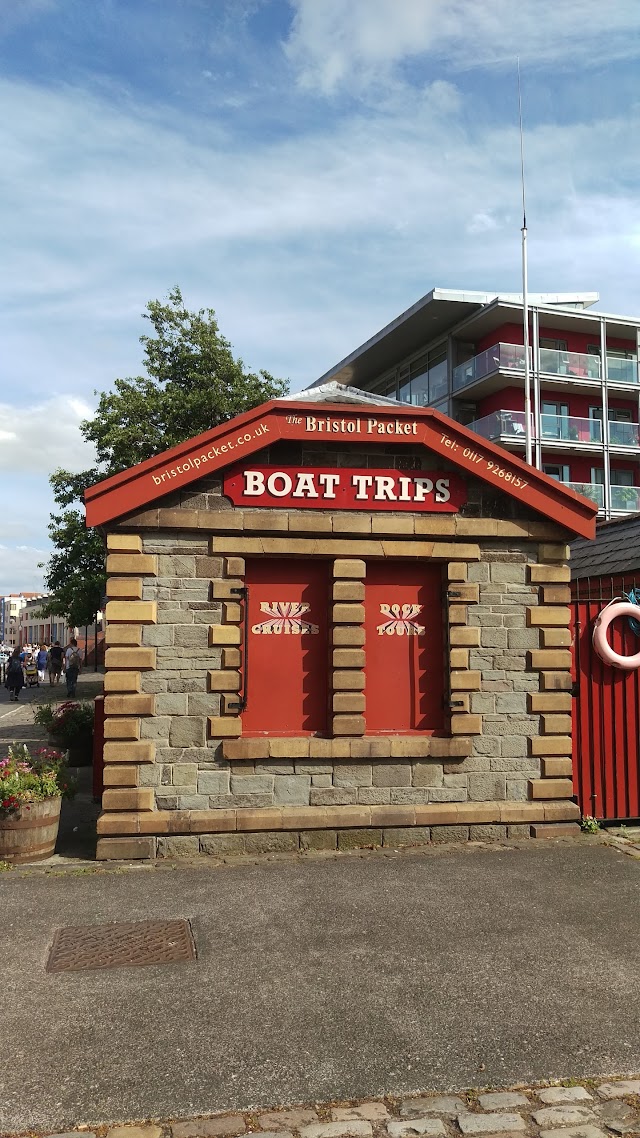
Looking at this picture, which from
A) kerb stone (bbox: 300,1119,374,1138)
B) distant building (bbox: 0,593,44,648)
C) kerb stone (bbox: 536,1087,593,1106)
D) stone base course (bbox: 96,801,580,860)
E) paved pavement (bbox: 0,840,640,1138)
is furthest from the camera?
distant building (bbox: 0,593,44,648)

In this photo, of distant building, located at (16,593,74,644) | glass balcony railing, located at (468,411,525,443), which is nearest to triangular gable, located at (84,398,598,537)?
glass balcony railing, located at (468,411,525,443)

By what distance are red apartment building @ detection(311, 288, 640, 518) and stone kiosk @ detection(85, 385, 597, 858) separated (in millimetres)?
26465

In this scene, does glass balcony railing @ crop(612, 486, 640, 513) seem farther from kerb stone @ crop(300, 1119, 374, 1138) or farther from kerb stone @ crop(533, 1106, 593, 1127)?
kerb stone @ crop(300, 1119, 374, 1138)

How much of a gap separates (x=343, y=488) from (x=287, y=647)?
1763 mm

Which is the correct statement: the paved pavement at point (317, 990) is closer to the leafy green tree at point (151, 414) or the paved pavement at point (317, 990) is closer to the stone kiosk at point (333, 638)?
the stone kiosk at point (333, 638)

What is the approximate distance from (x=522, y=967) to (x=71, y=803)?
7254mm

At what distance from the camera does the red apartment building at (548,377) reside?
36531 millimetres

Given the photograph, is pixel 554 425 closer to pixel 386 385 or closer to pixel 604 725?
pixel 386 385

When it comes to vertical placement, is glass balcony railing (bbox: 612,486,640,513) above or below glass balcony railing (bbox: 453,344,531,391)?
below

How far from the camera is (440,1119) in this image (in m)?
3.85

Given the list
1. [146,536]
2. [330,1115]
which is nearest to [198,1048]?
[330,1115]

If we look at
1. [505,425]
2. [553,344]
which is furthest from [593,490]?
[553,344]

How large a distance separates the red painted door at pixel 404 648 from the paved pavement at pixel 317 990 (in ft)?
5.47

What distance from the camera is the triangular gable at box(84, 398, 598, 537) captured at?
845 centimetres
